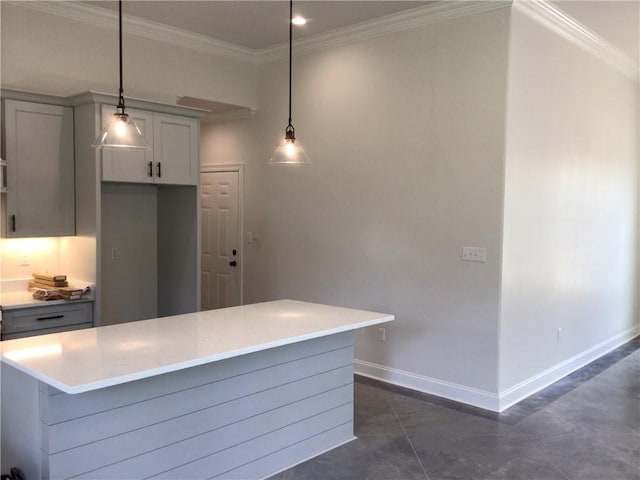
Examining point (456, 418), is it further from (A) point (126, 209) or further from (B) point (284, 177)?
(A) point (126, 209)

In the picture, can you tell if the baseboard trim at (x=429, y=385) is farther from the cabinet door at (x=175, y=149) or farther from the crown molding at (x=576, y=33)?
the crown molding at (x=576, y=33)

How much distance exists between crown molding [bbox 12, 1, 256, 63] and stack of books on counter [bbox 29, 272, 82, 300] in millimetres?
2040

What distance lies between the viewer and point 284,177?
18.4ft

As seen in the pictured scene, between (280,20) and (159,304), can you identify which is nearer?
(280,20)

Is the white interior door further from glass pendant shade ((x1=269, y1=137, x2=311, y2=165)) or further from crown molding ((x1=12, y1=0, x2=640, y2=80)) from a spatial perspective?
glass pendant shade ((x1=269, y1=137, x2=311, y2=165))

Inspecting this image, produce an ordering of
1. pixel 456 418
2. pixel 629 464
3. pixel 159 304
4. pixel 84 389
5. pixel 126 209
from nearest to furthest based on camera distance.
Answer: pixel 84 389 < pixel 629 464 < pixel 456 418 < pixel 126 209 < pixel 159 304

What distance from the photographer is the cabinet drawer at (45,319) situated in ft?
12.6

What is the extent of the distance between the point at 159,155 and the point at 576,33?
377cm

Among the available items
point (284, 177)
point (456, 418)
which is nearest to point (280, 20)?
point (284, 177)

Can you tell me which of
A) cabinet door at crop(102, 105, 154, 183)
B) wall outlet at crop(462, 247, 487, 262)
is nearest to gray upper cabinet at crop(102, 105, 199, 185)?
cabinet door at crop(102, 105, 154, 183)

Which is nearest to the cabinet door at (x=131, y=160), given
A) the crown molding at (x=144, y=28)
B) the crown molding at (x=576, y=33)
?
the crown molding at (x=144, y=28)

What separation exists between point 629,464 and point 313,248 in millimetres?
3075

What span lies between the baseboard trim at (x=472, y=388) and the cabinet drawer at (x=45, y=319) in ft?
7.88

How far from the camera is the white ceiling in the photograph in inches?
170
